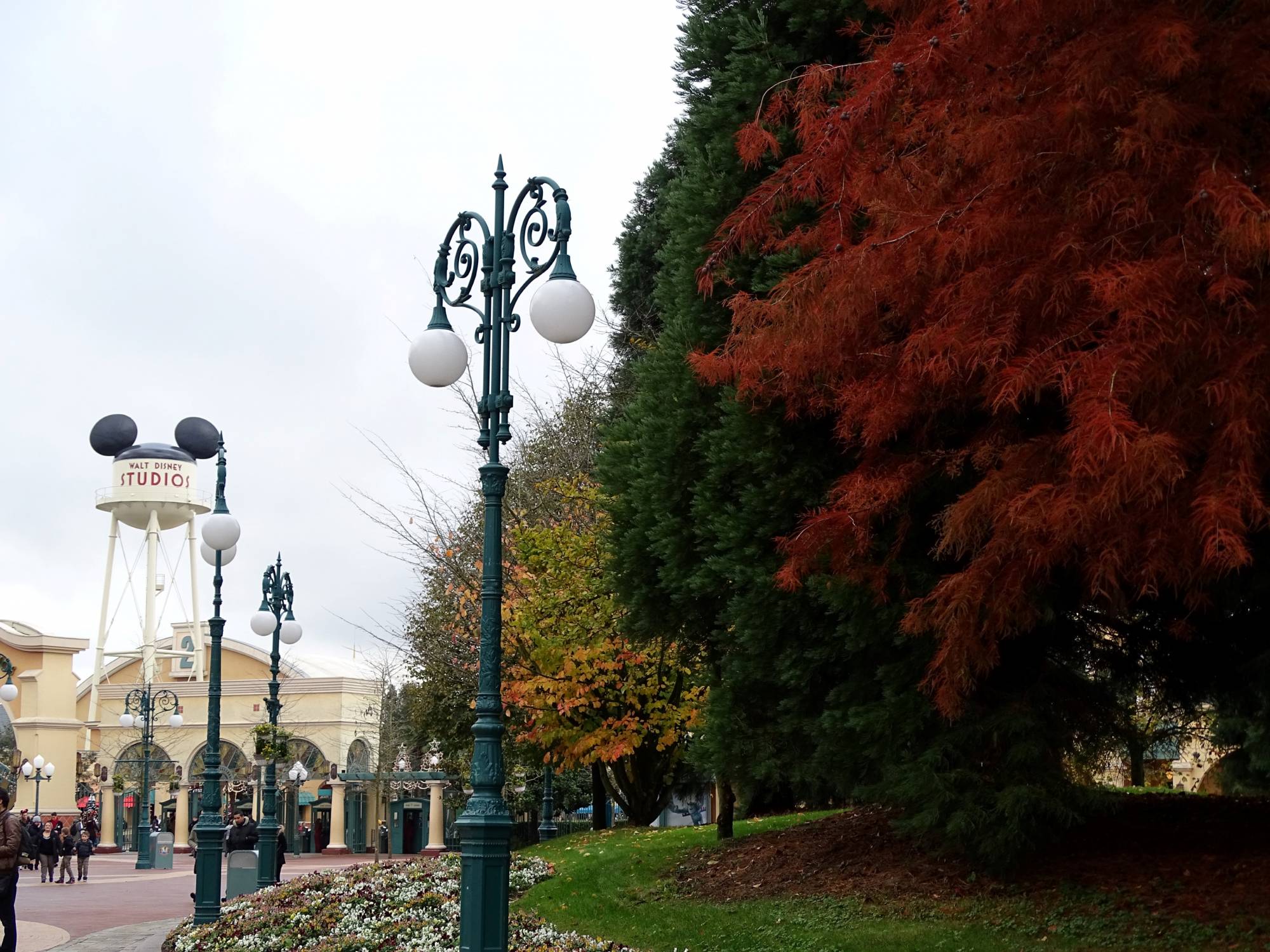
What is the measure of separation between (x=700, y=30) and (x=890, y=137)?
5.23 metres

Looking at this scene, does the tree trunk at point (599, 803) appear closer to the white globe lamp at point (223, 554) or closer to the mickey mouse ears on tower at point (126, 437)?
the white globe lamp at point (223, 554)

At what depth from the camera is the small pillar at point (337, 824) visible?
169 feet

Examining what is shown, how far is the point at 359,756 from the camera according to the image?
5891 cm

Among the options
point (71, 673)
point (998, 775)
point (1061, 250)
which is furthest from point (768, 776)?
point (71, 673)

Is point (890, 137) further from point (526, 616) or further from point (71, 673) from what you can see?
point (71, 673)

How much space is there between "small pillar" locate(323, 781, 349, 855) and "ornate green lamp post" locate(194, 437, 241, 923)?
35.4 m

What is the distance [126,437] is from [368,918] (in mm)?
65592

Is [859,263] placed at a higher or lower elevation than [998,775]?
higher

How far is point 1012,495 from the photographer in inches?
317

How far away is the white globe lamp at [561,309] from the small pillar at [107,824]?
183 ft

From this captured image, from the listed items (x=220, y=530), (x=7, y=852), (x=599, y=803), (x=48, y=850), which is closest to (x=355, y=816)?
(x=48, y=850)

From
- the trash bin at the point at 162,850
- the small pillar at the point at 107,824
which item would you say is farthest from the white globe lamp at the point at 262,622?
the small pillar at the point at 107,824

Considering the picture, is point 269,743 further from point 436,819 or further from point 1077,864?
point 436,819

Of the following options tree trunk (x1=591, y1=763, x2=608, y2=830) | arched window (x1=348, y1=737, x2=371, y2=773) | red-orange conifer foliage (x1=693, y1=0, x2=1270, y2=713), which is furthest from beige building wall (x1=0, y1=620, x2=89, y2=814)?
red-orange conifer foliage (x1=693, y1=0, x2=1270, y2=713)
